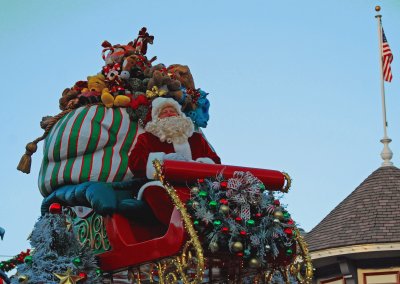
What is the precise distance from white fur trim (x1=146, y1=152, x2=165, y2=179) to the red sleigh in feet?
0.73

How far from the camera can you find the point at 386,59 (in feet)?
90.7

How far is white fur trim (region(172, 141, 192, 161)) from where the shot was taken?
14758 millimetres

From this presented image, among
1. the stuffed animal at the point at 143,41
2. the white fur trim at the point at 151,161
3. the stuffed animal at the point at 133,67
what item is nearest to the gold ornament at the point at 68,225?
the white fur trim at the point at 151,161

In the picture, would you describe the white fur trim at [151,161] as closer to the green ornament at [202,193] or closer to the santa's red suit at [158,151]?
the santa's red suit at [158,151]

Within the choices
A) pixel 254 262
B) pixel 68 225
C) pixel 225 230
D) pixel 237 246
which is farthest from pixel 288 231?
pixel 68 225

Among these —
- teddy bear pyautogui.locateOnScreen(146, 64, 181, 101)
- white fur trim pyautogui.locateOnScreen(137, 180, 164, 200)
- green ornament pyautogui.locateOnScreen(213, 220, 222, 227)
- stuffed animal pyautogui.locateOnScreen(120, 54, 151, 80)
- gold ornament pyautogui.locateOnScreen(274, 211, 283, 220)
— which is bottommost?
green ornament pyautogui.locateOnScreen(213, 220, 222, 227)

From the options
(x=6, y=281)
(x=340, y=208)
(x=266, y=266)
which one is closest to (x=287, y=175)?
(x=266, y=266)

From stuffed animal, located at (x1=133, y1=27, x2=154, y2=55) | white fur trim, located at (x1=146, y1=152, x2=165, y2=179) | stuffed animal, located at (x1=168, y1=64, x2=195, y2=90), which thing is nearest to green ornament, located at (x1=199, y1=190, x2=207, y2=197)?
white fur trim, located at (x1=146, y1=152, x2=165, y2=179)

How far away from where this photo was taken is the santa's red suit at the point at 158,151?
47.3 ft

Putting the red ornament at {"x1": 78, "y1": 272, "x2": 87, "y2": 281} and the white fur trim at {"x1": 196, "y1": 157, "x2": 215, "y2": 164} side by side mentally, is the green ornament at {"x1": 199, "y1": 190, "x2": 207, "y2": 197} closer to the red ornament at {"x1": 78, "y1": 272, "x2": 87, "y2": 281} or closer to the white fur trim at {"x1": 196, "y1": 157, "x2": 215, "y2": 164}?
the white fur trim at {"x1": 196, "y1": 157, "x2": 215, "y2": 164}

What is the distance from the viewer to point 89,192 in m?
14.2

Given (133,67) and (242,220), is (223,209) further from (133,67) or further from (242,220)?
(133,67)

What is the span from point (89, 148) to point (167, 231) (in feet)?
7.28

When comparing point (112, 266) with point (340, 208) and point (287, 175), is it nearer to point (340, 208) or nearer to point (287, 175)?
point (287, 175)
